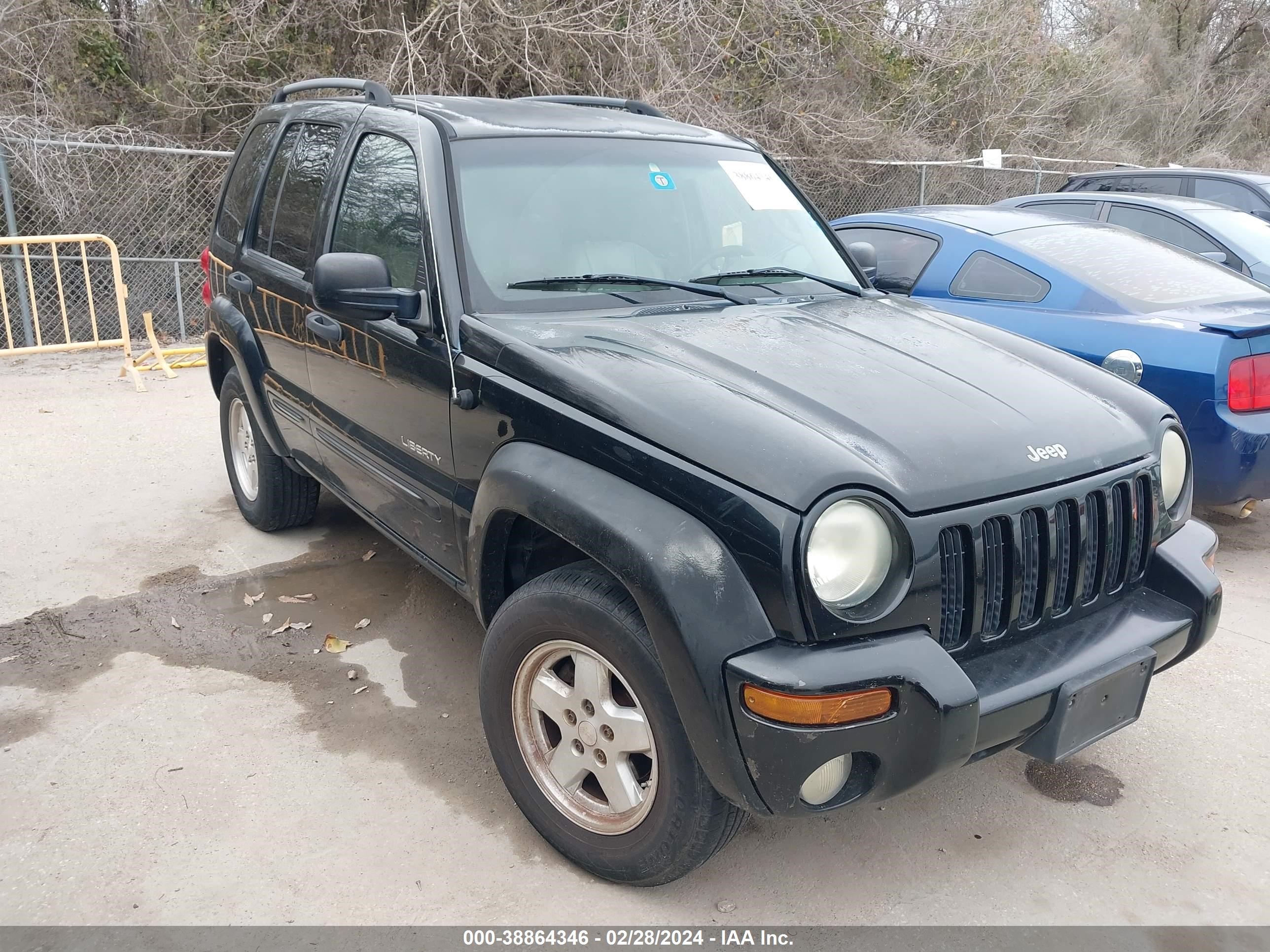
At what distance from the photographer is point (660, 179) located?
356cm

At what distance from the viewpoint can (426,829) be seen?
2.85m

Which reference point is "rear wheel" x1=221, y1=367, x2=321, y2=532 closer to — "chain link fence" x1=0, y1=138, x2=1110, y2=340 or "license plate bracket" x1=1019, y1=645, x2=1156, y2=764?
"license plate bracket" x1=1019, y1=645, x2=1156, y2=764

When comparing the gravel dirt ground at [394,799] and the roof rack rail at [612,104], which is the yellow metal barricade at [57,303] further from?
the roof rack rail at [612,104]

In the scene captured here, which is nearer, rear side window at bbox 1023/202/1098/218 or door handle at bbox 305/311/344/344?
door handle at bbox 305/311/344/344

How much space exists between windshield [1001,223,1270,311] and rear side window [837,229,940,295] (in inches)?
18.0

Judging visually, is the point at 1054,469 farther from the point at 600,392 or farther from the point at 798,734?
the point at 600,392

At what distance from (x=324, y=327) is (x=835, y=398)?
2.01 m

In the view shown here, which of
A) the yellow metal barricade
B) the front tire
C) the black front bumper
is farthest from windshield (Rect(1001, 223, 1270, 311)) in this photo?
the yellow metal barricade

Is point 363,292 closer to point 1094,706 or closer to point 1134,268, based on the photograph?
point 1094,706

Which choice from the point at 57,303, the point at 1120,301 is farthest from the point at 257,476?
the point at 57,303

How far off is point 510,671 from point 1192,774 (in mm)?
2182


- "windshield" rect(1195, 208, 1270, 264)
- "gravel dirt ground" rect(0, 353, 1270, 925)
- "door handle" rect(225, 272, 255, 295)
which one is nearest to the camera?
"gravel dirt ground" rect(0, 353, 1270, 925)

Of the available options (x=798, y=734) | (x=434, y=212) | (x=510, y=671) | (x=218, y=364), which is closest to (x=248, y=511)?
(x=218, y=364)

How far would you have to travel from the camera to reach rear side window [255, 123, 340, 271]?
3.93 meters
